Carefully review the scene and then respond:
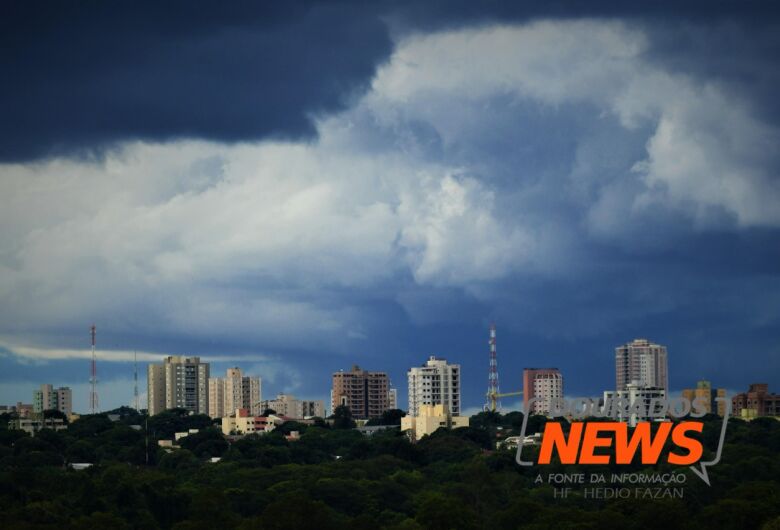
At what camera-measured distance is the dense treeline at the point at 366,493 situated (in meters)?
101

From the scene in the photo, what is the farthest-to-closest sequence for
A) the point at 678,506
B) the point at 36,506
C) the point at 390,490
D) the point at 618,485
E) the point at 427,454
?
the point at 427,454 → the point at 390,490 → the point at 618,485 → the point at 36,506 → the point at 678,506

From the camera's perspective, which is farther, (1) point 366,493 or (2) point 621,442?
(1) point 366,493

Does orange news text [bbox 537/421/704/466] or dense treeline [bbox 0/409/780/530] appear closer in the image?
orange news text [bbox 537/421/704/466]

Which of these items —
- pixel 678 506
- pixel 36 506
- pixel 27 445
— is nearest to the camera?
pixel 678 506

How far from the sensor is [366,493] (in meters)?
124

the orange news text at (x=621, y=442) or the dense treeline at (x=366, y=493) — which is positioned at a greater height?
the orange news text at (x=621, y=442)

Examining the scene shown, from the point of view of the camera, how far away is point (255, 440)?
628 feet

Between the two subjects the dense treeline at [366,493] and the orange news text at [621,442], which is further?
the dense treeline at [366,493]

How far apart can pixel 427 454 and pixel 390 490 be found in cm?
4430

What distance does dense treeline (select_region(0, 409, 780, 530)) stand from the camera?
10081 cm

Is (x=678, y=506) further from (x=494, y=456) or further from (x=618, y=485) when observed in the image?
(x=494, y=456)

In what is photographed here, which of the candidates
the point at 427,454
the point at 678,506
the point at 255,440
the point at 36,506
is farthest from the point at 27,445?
the point at 678,506

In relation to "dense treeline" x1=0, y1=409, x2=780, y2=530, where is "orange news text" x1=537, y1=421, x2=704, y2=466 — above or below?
above

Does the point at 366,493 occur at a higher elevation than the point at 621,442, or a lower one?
lower
